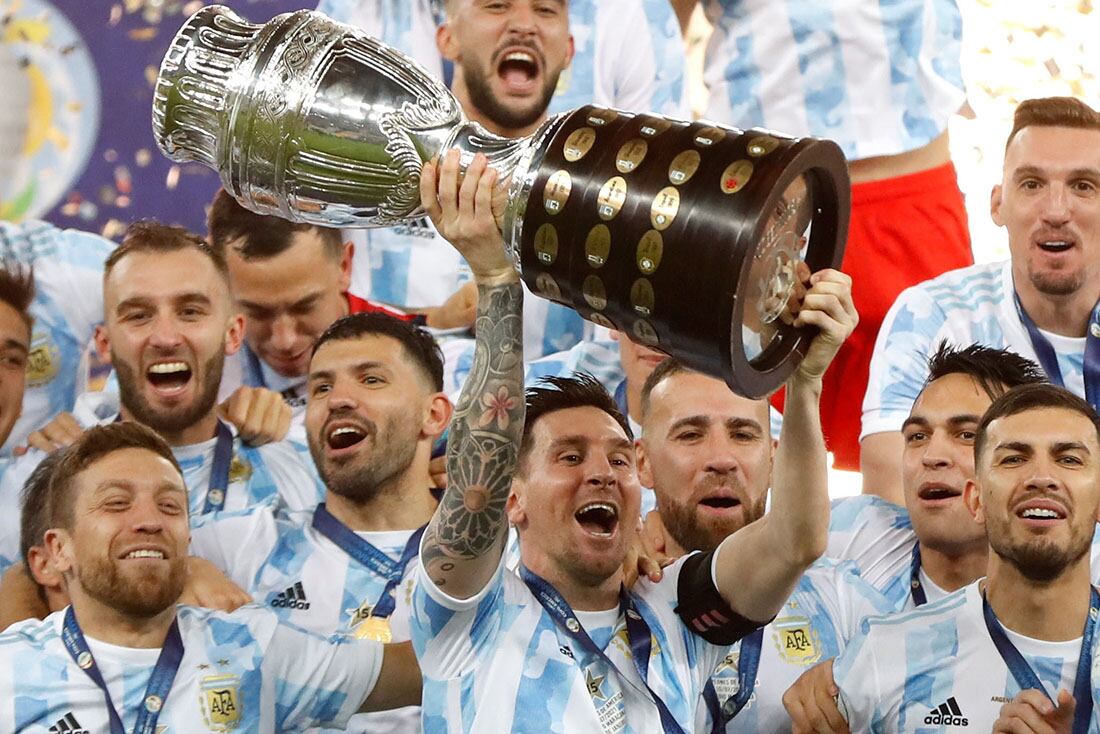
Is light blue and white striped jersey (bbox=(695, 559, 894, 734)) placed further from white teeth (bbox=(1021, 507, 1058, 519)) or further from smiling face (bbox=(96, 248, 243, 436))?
smiling face (bbox=(96, 248, 243, 436))

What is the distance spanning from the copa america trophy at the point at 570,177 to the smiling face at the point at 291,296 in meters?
1.37

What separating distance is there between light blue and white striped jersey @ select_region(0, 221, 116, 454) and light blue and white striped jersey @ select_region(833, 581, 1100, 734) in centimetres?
162

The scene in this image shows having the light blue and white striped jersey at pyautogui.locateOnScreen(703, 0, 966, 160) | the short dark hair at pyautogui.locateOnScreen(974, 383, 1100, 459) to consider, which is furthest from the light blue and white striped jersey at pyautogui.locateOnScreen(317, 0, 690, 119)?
the short dark hair at pyautogui.locateOnScreen(974, 383, 1100, 459)

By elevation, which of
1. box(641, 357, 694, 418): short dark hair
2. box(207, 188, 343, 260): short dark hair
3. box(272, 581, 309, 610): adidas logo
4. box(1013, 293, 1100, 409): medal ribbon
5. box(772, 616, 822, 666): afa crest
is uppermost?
box(1013, 293, 1100, 409): medal ribbon

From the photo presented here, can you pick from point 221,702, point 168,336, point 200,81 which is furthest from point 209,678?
point 200,81

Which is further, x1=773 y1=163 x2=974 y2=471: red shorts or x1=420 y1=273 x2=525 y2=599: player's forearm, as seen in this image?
x1=773 y1=163 x2=974 y2=471: red shorts

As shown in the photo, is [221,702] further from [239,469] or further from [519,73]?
[519,73]

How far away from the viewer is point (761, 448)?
306cm

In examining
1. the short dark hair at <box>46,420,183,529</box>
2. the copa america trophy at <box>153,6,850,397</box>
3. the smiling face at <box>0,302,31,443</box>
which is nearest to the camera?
the copa america trophy at <box>153,6,850,397</box>

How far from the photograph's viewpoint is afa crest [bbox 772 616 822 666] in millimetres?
2977

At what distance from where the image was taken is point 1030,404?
2852 millimetres

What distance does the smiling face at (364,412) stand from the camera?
3.21 metres

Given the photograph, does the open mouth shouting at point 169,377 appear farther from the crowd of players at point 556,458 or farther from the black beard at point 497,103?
the black beard at point 497,103

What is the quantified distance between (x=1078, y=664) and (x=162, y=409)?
1665 millimetres
